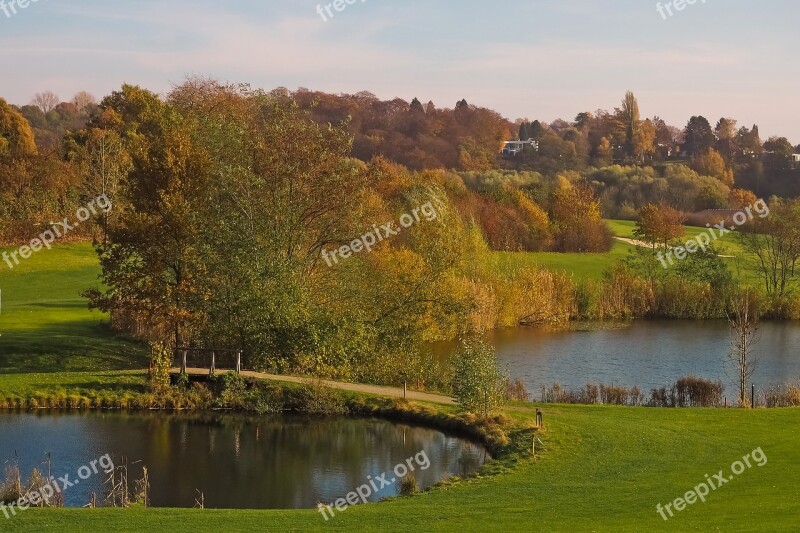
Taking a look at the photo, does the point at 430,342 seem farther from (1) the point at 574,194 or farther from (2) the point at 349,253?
(1) the point at 574,194

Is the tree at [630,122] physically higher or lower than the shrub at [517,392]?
higher

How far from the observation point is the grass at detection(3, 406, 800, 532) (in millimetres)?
17562

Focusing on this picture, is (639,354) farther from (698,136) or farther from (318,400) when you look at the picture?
(698,136)

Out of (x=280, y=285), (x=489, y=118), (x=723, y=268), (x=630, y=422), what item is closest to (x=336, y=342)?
(x=280, y=285)

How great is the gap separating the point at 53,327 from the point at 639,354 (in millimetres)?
29317

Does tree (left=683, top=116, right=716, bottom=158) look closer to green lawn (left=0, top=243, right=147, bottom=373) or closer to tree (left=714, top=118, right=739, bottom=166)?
tree (left=714, top=118, right=739, bottom=166)

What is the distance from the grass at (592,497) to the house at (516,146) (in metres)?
112

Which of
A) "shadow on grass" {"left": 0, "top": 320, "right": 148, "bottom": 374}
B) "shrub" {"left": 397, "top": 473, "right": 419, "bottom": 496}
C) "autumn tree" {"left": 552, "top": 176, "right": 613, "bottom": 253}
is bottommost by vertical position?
"shrub" {"left": 397, "top": 473, "right": 419, "bottom": 496}

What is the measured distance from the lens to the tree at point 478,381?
29.5 metres

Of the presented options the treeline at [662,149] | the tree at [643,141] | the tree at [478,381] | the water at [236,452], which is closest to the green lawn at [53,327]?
the water at [236,452]

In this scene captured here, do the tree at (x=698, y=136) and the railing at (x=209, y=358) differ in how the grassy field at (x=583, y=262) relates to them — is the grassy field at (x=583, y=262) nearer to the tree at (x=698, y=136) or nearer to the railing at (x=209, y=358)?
the railing at (x=209, y=358)

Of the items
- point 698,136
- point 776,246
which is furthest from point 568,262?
point 698,136

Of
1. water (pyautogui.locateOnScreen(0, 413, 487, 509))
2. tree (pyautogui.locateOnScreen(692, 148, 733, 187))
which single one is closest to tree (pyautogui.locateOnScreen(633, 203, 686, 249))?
water (pyautogui.locateOnScreen(0, 413, 487, 509))

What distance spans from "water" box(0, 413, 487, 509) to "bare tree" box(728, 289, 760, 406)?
12459mm
